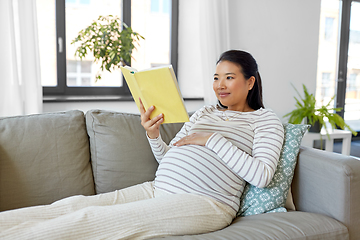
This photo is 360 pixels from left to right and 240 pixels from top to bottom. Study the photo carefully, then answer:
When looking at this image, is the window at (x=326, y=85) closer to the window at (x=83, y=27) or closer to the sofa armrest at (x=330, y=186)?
the window at (x=83, y=27)

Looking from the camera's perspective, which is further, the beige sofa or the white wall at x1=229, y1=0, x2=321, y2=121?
the white wall at x1=229, y1=0, x2=321, y2=121

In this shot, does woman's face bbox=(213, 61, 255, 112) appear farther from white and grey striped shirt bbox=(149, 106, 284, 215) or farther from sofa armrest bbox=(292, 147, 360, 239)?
sofa armrest bbox=(292, 147, 360, 239)

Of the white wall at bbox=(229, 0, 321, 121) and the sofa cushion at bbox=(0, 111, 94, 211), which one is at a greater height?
the white wall at bbox=(229, 0, 321, 121)

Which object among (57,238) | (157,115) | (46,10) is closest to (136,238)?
(57,238)

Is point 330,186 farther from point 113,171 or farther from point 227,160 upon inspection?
point 113,171

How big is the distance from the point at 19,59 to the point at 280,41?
2.34 meters

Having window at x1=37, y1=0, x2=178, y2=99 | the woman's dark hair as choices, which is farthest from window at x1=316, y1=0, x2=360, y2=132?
the woman's dark hair

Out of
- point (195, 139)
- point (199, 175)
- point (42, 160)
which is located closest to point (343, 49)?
point (195, 139)

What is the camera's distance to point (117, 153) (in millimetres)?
1536

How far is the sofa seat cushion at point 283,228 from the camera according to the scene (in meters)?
1.12

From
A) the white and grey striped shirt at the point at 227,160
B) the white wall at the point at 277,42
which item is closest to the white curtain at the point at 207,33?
the white wall at the point at 277,42

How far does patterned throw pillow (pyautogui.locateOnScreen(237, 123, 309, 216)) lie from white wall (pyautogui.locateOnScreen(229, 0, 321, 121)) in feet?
6.11

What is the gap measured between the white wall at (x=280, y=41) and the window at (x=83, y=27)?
63 cm

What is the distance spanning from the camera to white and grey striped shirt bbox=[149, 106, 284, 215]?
4.16 feet
